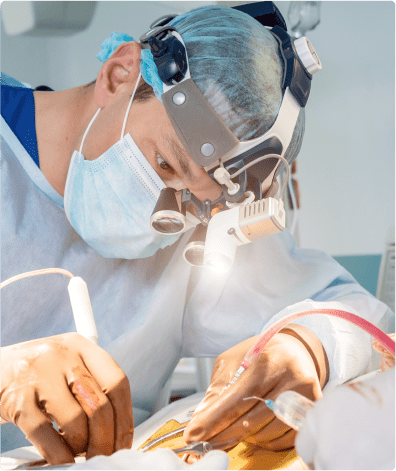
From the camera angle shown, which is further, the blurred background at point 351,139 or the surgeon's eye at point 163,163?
the blurred background at point 351,139

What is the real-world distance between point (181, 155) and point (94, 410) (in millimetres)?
523

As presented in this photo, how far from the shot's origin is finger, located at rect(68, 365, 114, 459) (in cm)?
68

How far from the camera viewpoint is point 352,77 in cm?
120

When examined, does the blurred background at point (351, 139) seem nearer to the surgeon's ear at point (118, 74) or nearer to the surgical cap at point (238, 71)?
the surgical cap at point (238, 71)

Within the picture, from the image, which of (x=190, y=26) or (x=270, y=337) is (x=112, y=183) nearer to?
(x=190, y=26)

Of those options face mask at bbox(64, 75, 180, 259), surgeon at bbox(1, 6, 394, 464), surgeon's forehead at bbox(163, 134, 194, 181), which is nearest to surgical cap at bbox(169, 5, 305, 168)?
surgeon at bbox(1, 6, 394, 464)

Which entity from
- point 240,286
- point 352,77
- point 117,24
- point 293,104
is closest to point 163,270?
point 240,286

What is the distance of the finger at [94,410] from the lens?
0.68 m

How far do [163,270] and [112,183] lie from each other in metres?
0.37

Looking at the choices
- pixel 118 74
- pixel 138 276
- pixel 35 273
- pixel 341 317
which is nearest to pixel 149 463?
pixel 341 317

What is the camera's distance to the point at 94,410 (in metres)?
0.70

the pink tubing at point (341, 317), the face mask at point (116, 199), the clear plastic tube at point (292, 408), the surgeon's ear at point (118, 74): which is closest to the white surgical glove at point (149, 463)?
the clear plastic tube at point (292, 408)

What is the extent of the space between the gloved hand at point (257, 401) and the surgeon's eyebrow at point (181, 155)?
0.40 m

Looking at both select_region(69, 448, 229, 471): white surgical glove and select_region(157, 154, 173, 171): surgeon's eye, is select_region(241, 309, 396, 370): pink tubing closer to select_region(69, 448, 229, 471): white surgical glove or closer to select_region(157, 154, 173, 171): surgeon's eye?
select_region(69, 448, 229, 471): white surgical glove
